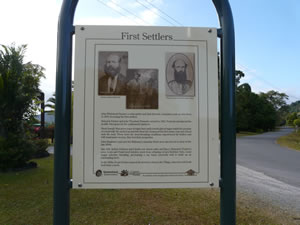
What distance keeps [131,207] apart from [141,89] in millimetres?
2940

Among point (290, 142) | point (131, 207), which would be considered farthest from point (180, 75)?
point (290, 142)

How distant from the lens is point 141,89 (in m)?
2.04

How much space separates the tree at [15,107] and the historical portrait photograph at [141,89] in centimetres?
694

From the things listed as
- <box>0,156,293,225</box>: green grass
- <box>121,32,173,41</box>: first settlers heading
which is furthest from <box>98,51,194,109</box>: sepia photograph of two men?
<box>0,156,293,225</box>: green grass

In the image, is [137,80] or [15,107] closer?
[137,80]

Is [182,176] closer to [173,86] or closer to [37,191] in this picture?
[173,86]

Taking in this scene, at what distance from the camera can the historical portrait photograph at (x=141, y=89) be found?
79.6 inches

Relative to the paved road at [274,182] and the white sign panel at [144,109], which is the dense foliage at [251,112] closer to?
the paved road at [274,182]

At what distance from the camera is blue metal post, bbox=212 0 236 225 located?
2.02 m

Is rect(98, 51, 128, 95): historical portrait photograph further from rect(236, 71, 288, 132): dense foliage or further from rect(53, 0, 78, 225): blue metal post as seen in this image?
rect(236, 71, 288, 132): dense foliage

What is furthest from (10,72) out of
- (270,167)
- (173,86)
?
(270,167)

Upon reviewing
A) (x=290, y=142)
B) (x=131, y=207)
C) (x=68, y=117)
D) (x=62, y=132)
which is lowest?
(x=290, y=142)

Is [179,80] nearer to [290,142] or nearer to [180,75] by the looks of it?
[180,75]

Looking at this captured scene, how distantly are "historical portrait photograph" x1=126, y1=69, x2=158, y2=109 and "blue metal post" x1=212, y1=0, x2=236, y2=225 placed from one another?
61 cm
